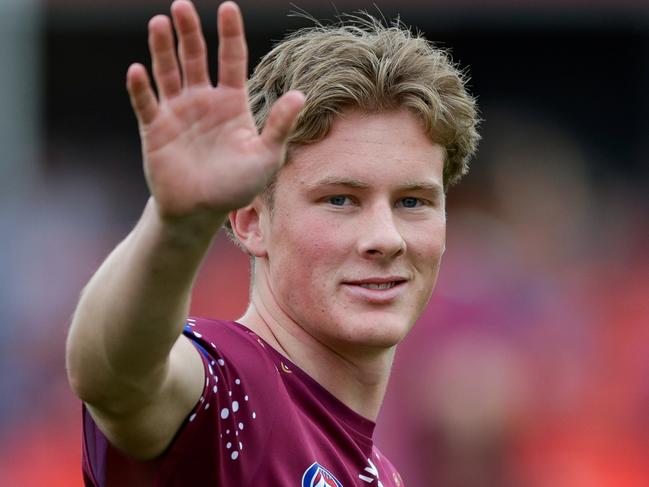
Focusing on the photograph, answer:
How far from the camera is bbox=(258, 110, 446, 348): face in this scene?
9.72 ft

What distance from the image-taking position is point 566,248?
965 centimetres

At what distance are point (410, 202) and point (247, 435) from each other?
806 mm

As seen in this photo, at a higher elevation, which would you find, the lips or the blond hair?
the blond hair

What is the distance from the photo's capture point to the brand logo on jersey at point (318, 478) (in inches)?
108

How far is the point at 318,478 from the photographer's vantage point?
279cm

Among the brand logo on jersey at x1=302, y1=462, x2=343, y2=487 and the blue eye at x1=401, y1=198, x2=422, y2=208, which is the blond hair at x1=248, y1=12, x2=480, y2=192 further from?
the brand logo on jersey at x1=302, y1=462, x2=343, y2=487

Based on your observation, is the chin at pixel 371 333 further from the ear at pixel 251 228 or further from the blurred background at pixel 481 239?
the blurred background at pixel 481 239

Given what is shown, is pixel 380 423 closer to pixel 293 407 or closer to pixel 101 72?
pixel 293 407

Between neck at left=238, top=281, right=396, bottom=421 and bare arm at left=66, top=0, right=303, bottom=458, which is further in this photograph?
neck at left=238, top=281, right=396, bottom=421

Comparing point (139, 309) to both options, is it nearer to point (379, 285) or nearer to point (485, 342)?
point (379, 285)

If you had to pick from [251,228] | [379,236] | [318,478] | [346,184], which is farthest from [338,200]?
[318,478]

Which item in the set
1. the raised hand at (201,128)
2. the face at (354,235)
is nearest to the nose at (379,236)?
the face at (354,235)

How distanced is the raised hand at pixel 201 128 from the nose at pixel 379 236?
667 mm

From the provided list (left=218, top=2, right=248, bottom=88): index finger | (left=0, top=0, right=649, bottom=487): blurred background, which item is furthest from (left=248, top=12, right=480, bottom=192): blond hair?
(left=0, top=0, right=649, bottom=487): blurred background
